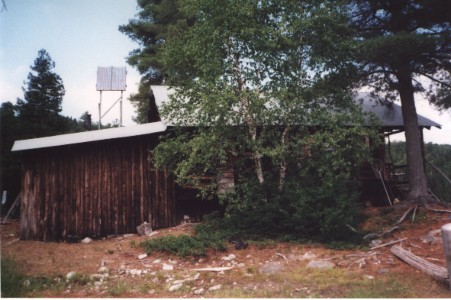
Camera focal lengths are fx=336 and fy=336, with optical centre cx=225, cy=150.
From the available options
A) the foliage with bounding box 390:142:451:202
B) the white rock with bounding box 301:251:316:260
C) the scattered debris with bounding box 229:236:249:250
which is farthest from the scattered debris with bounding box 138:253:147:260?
the foliage with bounding box 390:142:451:202

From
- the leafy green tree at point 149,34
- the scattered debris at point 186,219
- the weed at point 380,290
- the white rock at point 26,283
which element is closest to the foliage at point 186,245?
the scattered debris at point 186,219

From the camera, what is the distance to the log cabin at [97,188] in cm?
1137

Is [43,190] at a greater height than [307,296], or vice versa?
[43,190]

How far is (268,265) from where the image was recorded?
26.0 feet

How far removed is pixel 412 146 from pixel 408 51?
→ 3796mm

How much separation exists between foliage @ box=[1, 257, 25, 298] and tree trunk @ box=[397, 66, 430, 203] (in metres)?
12.0

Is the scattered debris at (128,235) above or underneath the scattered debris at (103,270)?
above

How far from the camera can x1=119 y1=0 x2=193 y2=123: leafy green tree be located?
2222 centimetres

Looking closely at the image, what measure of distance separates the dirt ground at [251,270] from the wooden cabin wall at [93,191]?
101 centimetres

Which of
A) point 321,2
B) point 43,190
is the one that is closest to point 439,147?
point 321,2

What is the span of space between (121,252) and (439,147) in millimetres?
39313

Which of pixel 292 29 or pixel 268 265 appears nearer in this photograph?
pixel 268 265

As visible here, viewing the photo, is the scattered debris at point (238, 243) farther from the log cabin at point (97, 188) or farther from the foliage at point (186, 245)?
the log cabin at point (97, 188)

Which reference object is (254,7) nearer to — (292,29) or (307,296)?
(292,29)
